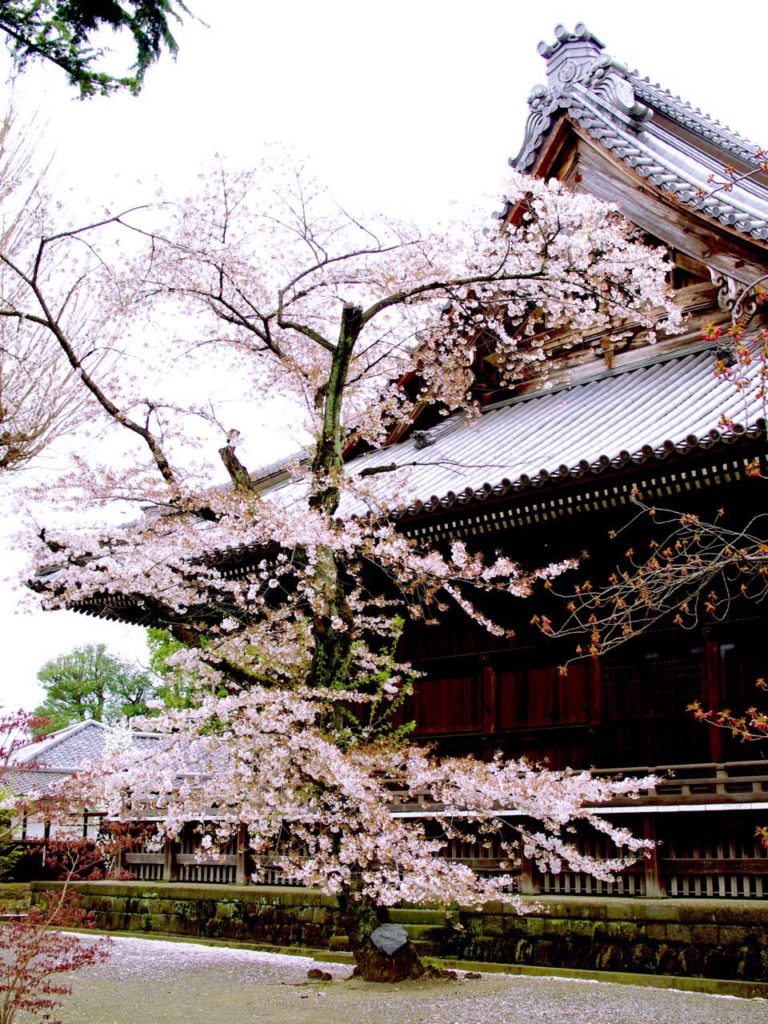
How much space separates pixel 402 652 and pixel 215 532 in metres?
3.85

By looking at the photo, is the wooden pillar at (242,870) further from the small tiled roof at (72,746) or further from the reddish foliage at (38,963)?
the small tiled roof at (72,746)

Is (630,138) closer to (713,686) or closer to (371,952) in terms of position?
(713,686)

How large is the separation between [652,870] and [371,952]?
8.91 ft

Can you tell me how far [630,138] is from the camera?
46.0ft

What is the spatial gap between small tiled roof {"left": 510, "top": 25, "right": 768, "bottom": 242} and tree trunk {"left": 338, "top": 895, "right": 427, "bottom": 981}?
8.21m

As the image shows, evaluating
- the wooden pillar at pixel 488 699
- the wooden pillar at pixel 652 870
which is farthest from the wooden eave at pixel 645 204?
the wooden pillar at pixel 652 870

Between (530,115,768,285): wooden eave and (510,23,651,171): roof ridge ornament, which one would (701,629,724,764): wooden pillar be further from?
(510,23,651,171): roof ridge ornament

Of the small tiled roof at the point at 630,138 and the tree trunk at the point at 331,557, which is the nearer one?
the tree trunk at the point at 331,557

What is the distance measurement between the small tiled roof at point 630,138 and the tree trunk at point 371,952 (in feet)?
26.9

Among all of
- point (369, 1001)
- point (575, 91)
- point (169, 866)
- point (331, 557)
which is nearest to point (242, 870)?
point (169, 866)

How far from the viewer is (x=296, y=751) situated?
323 inches

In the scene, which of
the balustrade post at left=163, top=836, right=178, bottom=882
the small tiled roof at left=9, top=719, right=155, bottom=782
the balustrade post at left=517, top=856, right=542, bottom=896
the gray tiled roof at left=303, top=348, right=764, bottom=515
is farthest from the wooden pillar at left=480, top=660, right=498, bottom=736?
the small tiled roof at left=9, top=719, right=155, bottom=782

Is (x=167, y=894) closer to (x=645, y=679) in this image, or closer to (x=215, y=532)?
(x=215, y=532)

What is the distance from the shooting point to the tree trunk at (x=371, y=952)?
332 inches
